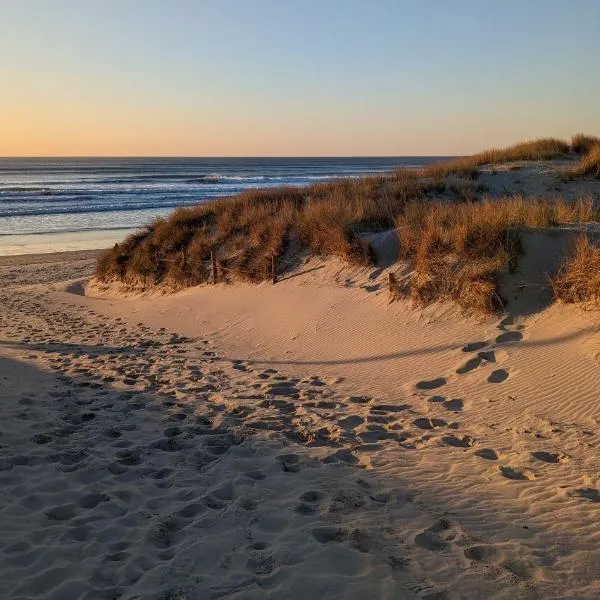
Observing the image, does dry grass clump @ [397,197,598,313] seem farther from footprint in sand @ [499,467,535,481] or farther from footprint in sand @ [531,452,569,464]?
footprint in sand @ [499,467,535,481]

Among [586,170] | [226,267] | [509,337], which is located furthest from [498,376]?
[586,170]

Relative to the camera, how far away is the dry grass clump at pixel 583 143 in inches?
935

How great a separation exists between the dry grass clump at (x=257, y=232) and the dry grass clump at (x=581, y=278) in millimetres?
4175

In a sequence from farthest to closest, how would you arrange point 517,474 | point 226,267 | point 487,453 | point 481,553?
point 226,267, point 487,453, point 517,474, point 481,553

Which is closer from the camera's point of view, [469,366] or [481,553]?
[481,553]

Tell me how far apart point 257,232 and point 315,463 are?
409 inches

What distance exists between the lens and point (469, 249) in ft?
31.8

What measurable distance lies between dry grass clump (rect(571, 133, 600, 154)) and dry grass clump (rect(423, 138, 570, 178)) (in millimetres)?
340

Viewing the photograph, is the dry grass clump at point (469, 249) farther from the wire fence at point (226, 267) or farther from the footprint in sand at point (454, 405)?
the wire fence at point (226, 267)

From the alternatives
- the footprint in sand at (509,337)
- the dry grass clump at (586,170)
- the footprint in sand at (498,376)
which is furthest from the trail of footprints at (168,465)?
the dry grass clump at (586,170)

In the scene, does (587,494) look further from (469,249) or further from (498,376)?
(469,249)

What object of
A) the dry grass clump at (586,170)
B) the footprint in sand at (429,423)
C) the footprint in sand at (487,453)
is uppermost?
the dry grass clump at (586,170)

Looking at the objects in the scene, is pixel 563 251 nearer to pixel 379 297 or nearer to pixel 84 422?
pixel 379 297

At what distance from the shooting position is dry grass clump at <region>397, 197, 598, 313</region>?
9.04 m
